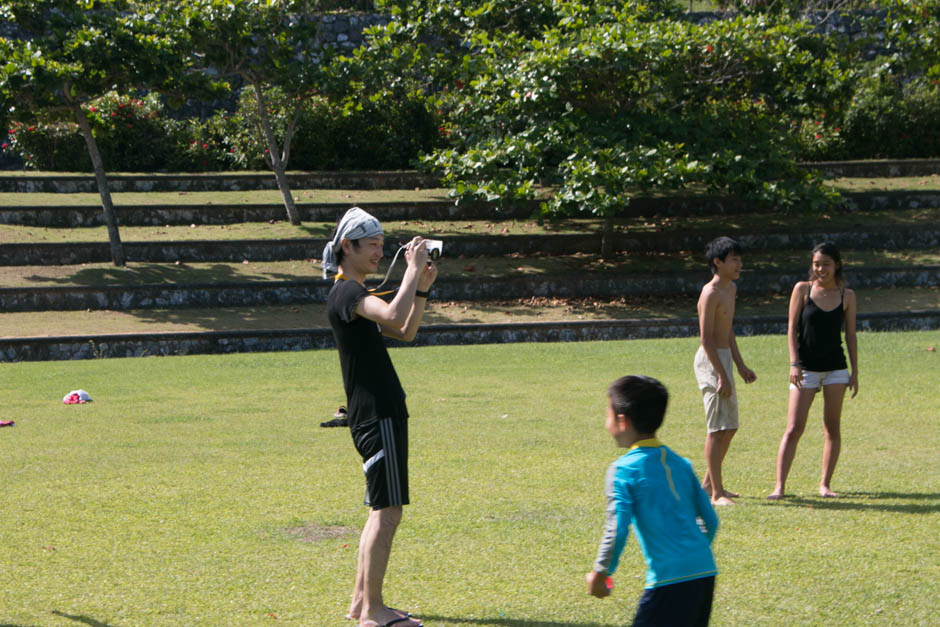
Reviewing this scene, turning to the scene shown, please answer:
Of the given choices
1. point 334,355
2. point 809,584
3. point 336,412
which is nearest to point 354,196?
point 334,355

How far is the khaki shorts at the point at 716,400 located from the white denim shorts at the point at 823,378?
1.84 feet

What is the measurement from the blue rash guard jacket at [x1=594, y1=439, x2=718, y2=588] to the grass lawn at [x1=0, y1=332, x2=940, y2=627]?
1260mm

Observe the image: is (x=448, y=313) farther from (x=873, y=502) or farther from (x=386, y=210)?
(x=873, y=502)

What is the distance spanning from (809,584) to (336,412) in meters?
6.37

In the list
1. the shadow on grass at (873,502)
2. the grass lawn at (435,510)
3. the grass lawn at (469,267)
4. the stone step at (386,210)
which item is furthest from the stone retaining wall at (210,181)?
the shadow on grass at (873,502)

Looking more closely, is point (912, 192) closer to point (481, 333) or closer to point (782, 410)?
point (481, 333)

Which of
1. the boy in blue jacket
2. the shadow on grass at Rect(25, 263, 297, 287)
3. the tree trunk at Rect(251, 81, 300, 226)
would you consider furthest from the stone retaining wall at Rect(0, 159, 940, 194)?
the boy in blue jacket

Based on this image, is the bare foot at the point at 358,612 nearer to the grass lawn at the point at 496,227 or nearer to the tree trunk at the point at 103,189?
the tree trunk at the point at 103,189

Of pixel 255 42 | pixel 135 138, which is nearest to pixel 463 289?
pixel 255 42

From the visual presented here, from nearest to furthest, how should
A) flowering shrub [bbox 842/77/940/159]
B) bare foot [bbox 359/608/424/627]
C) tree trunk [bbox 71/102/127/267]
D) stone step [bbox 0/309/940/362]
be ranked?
bare foot [bbox 359/608/424/627], stone step [bbox 0/309/940/362], tree trunk [bbox 71/102/127/267], flowering shrub [bbox 842/77/940/159]

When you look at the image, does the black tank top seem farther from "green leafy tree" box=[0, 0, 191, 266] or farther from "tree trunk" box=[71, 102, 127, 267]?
"tree trunk" box=[71, 102, 127, 267]

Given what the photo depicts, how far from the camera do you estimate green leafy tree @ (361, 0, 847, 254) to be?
18391 millimetres

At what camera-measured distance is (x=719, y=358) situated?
21.3 feet

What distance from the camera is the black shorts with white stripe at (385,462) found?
13.9 feet
